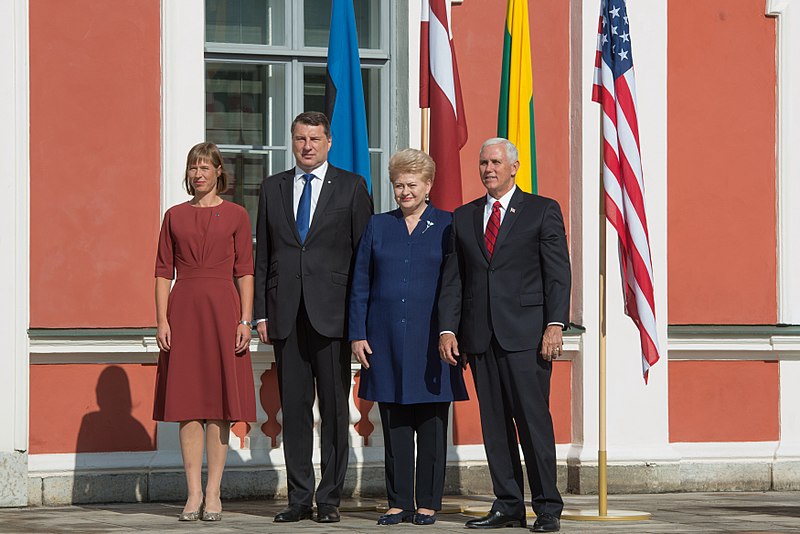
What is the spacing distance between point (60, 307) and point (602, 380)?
2873 millimetres

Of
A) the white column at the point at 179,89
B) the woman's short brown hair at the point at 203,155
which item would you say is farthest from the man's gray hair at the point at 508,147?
the white column at the point at 179,89

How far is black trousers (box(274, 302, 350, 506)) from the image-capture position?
7086mm

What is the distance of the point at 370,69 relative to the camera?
8984 millimetres

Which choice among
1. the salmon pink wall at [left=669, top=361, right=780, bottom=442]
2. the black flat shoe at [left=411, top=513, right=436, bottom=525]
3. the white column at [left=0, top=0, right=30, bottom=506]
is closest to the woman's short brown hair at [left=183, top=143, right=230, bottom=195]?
the white column at [left=0, top=0, right=30, bottom=506]

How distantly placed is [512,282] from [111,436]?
2.59 metres

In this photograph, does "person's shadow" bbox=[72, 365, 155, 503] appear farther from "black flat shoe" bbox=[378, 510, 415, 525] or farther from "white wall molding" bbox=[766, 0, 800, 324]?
"white wall molding" bbox=[766, 0, 800, 324]

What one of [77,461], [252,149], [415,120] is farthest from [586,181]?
[77,461]

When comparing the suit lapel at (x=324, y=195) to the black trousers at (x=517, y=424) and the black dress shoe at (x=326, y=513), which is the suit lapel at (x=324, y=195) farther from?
the black dress shoe at (x=326, y=513)

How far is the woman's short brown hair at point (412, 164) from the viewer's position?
698cm

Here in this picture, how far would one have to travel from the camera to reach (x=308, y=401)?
7.13 meters

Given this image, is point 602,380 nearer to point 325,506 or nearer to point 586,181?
point 325,506

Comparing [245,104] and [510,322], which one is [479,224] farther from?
[245,104]

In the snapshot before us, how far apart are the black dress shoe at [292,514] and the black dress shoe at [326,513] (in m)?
0.08

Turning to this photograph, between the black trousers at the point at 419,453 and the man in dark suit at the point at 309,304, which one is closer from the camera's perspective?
the black trousers at the point at 419,453
